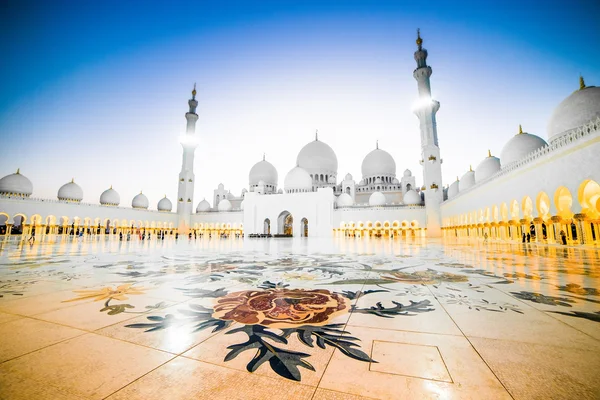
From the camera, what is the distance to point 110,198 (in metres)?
29.2

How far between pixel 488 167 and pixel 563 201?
1332 cm

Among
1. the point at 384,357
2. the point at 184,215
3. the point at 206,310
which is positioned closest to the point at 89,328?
the point at 206,310

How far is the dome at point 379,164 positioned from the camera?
3388cm

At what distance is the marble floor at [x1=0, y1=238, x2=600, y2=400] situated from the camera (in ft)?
2.96

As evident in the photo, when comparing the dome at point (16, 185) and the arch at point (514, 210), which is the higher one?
the dome at point (16, 185)

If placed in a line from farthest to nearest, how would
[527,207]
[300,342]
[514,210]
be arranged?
[514,210] → [527,207] → [300,342]

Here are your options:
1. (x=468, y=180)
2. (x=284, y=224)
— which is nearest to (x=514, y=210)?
(x=468, y=180)

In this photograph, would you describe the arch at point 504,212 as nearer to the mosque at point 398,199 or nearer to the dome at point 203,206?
the mosque at point 398,199

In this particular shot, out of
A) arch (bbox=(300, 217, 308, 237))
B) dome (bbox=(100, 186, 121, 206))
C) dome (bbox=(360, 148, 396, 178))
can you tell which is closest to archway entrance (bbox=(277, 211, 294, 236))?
arch (bbox=(300, 217, 308, 237))

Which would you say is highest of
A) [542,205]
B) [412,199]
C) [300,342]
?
[412,199]

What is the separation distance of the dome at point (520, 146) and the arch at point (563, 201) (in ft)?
25.3

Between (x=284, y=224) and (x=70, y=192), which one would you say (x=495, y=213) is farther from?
(x=70, y=192)

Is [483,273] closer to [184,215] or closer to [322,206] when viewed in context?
[322,206]

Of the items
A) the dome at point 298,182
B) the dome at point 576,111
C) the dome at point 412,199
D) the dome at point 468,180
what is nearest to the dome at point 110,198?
the dome at point 298,182
